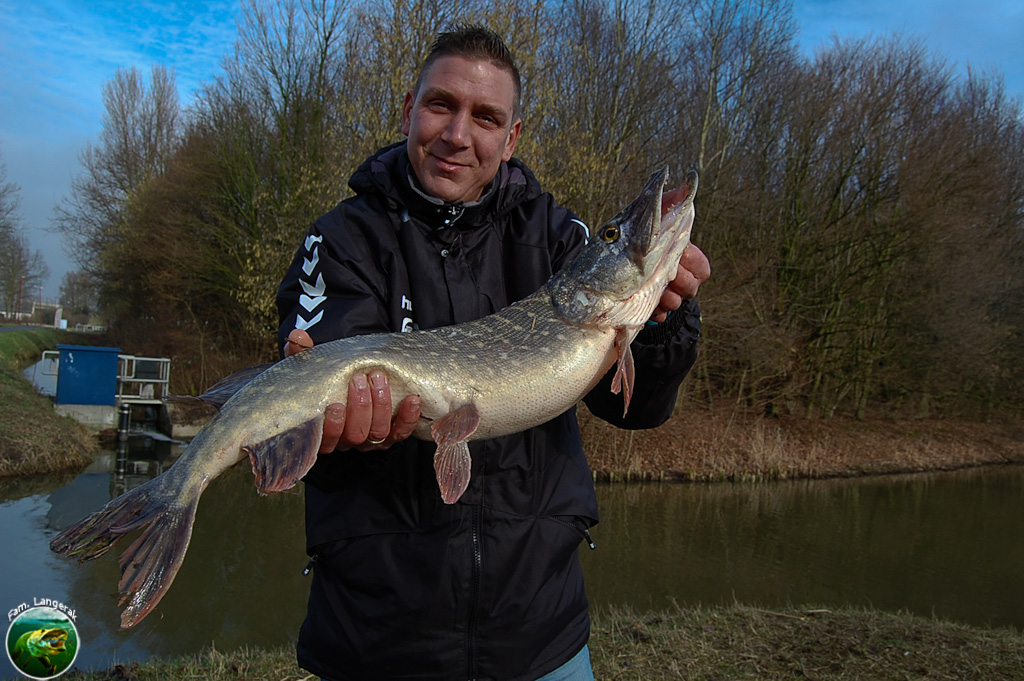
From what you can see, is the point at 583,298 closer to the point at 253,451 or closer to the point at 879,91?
the point at 253,451

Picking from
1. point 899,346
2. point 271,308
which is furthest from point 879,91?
point 271,308

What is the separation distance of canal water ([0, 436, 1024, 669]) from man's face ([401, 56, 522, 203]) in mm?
3602

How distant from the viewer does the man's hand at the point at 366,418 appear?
209 cm

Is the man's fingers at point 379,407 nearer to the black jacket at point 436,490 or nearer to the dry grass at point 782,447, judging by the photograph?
the black jacket at point 436,490

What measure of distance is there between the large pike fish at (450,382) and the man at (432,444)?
0.26 feet

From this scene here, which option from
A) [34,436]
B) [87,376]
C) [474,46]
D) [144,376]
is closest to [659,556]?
[474,46]

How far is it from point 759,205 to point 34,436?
1764 cm

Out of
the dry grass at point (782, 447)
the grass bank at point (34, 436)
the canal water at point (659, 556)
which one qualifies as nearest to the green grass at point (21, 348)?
the grass bank at point (34, 436)

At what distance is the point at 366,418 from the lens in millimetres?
2105

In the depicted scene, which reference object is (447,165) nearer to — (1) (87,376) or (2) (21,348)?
(1) (87,376)

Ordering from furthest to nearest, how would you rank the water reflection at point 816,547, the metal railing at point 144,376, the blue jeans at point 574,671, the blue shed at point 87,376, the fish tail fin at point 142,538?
the metal railing at point 144,376
the blue shed at point 87,376
the water reflection at point 816,547
the blue jeans at point 574,671
the fish tail fin at point 142,538

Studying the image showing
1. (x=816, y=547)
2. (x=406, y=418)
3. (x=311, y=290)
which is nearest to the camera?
(x=406, y=418)

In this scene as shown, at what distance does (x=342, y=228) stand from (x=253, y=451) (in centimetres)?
78

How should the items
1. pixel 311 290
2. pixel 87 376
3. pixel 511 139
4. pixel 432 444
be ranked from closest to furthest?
1. pixel 311 290
2. pixel 432 444
3. pixel 511 139
4. pixel 87 376
